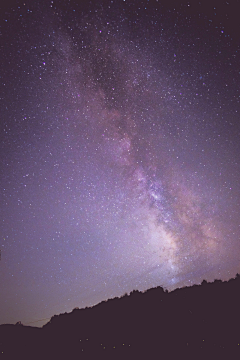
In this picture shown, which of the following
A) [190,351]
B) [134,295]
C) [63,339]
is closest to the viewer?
[190,351]

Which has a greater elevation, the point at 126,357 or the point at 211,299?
the point at 211,299

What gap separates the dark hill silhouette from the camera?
978 cm

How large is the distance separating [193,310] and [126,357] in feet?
18.4

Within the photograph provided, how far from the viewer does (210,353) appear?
850cm

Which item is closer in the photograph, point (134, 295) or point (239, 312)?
point (239, 312)

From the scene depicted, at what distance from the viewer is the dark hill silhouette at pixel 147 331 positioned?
9.78 meters

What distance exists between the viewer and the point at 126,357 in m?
10.6

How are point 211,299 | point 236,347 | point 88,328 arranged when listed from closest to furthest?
point 236,347, point 211,299, point 88,328

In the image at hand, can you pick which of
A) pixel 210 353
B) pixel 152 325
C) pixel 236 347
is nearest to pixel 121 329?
pixel 152 325

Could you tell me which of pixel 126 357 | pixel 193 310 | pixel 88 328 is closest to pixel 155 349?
pixel 126 357

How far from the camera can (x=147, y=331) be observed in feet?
42.4

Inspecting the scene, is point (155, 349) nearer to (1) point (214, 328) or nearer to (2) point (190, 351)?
(2) point (190, 351)

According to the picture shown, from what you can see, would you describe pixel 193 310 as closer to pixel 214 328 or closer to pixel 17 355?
pixel 214 328

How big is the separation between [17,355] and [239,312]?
15.0 metres
